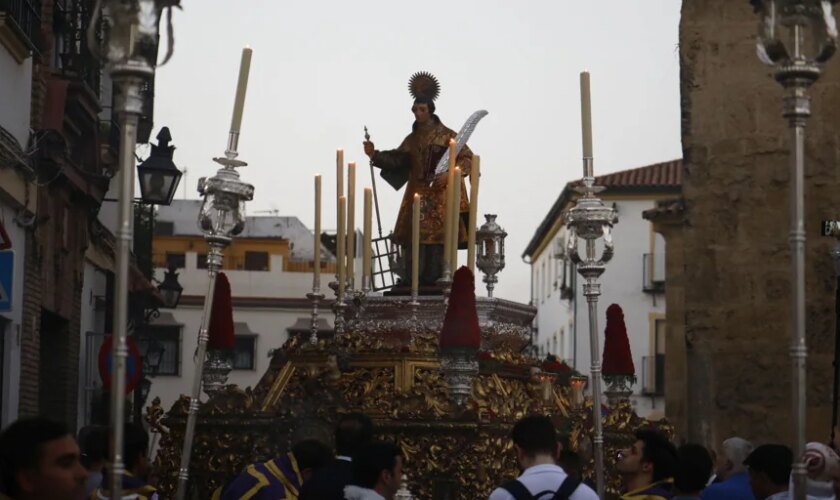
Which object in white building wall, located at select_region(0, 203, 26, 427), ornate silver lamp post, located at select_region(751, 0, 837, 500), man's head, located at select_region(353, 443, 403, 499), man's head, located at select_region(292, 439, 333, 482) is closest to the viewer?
ornate silver lamp post, located at select_region(751, 0, 837, 500)

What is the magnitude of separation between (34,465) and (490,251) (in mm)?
6919

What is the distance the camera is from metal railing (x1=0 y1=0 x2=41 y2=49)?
14.8 metres

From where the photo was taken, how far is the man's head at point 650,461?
699 centimetres

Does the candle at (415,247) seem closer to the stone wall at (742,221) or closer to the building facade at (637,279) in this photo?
the stone wall at (742,221)

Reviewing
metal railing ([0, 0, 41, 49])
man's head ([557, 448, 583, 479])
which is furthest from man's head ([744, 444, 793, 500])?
metal railing ([0, 0, 41, 49])

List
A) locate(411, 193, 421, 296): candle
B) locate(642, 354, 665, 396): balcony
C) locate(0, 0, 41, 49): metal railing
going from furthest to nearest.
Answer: locate(642, 354, 665, 396): balcony → locate(0, 0, 41, 49): metal railing → locate(411, 193, 421, 296): candle

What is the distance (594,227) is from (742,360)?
3570 mm

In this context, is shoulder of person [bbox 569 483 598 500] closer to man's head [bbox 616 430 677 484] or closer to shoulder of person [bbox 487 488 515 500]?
shoulder of person [bbox 487 488 515 500]

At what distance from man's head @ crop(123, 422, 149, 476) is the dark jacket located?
0.63 m

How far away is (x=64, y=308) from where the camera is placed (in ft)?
61.8

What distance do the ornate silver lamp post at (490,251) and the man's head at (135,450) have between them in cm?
429

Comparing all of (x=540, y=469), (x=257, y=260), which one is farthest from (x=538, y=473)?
(x=257, y=260)

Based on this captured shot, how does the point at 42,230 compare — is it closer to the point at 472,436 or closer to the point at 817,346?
the point at 817,346

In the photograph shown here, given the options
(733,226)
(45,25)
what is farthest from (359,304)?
(45,25)
